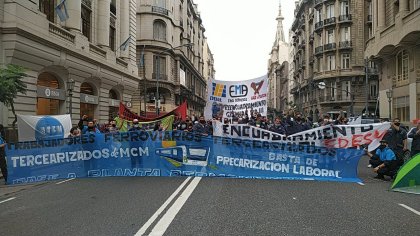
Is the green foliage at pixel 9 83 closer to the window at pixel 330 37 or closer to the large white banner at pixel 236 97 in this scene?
the large white banner at pixel 236 97

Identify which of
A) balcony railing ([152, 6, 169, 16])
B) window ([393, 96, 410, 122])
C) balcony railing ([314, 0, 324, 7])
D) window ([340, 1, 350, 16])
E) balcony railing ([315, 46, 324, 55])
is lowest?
window ([393, 96, 410, 122])

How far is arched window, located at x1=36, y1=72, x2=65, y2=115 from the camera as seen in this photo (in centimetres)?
2130

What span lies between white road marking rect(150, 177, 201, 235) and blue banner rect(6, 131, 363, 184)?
6.38ft

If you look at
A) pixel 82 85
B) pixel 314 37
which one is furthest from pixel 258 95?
pixel 314 37

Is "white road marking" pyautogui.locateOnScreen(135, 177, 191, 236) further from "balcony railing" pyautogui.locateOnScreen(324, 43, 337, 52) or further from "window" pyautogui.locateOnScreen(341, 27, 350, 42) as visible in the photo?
"window" pyautogui.locateOnScreen(341, 27, 350, 42)

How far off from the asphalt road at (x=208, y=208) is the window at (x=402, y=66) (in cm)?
2241

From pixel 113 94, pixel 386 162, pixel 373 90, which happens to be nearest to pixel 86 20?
pixel 113 94

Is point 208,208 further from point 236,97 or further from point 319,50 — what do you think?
point 319,50

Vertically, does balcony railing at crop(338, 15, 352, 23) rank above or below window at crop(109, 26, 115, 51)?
above

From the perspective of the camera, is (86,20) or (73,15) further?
(86,20)

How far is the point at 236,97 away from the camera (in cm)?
1714

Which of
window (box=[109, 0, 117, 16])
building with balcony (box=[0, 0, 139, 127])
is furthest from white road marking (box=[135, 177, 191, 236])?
window (box=[109, 0, 117, 16])

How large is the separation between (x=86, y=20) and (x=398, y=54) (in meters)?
23.5

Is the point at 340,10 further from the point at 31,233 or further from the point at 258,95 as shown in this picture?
the point at 31,233
